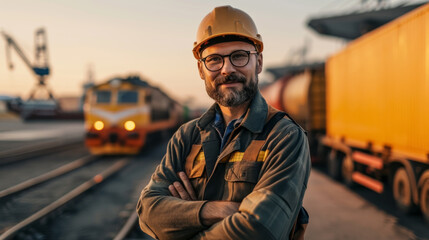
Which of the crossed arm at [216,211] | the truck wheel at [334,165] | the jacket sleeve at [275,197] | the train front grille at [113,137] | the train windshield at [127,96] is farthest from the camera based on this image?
the train windshield at [127,96]

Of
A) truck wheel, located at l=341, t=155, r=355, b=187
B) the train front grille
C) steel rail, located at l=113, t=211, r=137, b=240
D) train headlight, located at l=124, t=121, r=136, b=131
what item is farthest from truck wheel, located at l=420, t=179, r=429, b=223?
the train front grille

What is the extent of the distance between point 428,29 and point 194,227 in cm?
547

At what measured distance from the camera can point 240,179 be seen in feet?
6.30

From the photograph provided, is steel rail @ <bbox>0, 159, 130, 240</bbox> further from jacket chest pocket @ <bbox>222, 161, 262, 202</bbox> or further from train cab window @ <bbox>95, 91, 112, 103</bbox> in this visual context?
jacket chest pocket @ <bbox>222, 161, 262, 202</bbox>

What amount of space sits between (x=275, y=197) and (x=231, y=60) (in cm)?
79

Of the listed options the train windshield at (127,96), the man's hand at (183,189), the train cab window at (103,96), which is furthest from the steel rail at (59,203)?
the man's hand at (183,189)

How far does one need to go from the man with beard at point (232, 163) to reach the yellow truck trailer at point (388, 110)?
187 inches

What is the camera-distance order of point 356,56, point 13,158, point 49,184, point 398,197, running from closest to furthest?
point 398,197
point 356,56
point 49,184
point 13,158

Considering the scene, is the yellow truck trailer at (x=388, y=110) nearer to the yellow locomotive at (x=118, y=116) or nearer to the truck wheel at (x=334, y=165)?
the truck wheel at (x=334, y=165)

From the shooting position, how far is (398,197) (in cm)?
709

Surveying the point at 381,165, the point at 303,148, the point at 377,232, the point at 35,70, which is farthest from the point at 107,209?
the point at 35,70

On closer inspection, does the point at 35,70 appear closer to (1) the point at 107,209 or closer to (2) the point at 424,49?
(1) the point at 107,209

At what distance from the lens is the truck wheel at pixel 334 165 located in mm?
10156

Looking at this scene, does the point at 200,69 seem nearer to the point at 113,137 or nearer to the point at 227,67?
the point at 227,67
